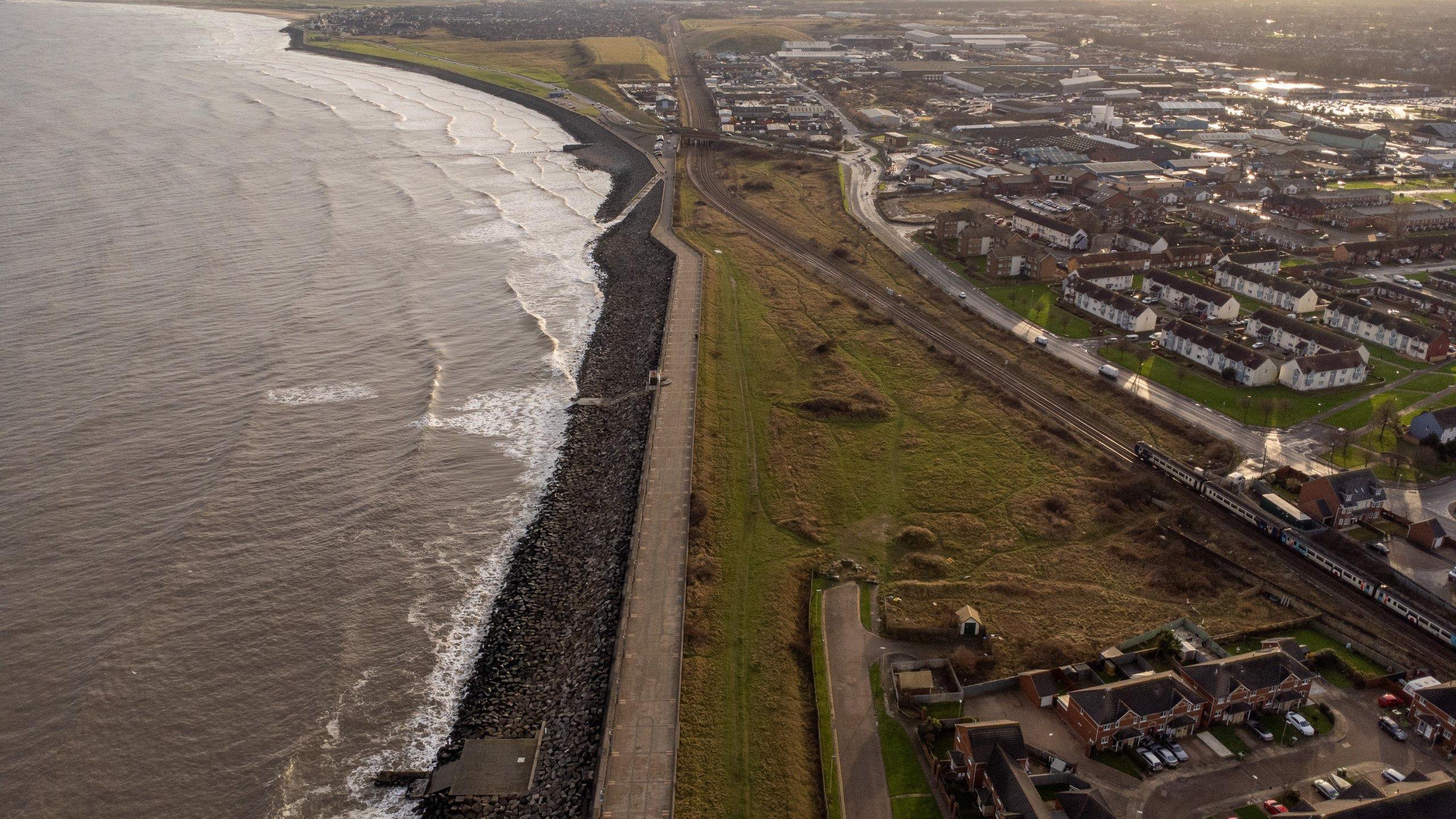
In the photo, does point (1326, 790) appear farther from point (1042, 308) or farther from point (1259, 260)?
point (1259, 260)

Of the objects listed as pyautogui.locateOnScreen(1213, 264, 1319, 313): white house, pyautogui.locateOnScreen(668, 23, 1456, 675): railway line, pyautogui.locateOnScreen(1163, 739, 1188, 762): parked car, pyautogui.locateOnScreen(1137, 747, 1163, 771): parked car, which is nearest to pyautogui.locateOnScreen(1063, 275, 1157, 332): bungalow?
pyautogui.locateOnScreen(1213, 264, 1319, 313): white house

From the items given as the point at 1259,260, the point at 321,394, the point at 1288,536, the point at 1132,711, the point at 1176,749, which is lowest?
the point at 321,394

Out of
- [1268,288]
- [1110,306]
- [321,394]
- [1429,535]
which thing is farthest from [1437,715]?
[321,394]

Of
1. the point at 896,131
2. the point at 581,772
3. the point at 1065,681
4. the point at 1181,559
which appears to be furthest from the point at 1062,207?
the point at 581,772

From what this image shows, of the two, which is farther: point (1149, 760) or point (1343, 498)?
point (1343, 498)

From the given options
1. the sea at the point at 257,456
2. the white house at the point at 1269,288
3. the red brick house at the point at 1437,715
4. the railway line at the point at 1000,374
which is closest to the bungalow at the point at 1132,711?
the red brick house at the point at 1437,715
